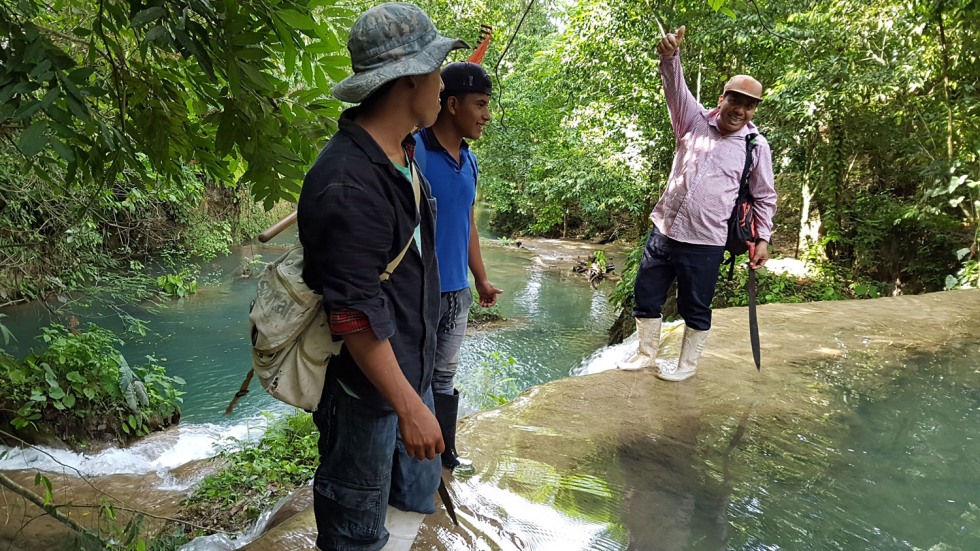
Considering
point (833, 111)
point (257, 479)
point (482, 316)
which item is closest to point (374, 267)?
point (257, 479)

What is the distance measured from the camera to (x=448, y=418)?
2543mm

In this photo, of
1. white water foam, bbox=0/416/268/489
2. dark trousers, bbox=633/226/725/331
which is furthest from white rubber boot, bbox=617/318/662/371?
white water foam, bbox=0/416/268/489

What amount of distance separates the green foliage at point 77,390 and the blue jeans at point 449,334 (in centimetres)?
477

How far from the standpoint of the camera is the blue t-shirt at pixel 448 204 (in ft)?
7.64

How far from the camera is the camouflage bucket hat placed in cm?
142

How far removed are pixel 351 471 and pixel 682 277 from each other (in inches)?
101

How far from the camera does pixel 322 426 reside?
1.54 meters

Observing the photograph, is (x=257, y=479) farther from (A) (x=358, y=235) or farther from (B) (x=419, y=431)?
(A) (x=358, y=235)

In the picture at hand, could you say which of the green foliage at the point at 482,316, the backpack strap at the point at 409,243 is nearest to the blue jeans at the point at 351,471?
the backpack strap at the point at 409,243

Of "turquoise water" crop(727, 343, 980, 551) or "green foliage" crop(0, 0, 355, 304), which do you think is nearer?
"green foliage" crop(0, 0, 355, 304)

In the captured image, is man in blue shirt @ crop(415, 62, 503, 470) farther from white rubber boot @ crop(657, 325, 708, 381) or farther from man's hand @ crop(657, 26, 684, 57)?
white rubber boot @ crop(657, 325, 708, 381)

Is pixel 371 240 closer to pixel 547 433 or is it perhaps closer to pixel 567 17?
pixel 547 433

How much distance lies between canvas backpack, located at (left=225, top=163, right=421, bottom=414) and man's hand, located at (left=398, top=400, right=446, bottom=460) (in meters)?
0.24

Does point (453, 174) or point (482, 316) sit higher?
point (453, 174)
